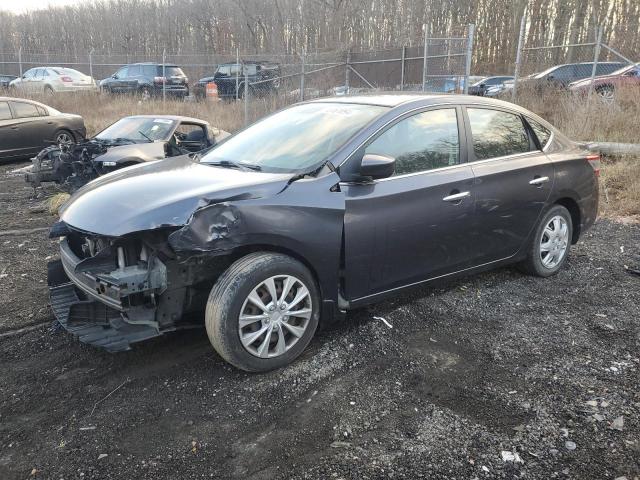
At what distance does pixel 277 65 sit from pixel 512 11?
8.85 meters

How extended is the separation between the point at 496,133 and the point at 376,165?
1.65 m

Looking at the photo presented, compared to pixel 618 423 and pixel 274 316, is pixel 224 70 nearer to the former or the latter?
pixel 274 316

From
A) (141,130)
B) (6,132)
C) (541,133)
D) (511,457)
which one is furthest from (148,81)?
(511,457)

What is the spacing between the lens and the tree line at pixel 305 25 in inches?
651

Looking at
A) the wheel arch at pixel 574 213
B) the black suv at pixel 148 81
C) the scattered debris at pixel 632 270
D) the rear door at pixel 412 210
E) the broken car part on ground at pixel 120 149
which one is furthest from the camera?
the black suv at pixel 148 81

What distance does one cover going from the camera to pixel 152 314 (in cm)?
313

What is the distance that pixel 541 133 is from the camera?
4.85 meters

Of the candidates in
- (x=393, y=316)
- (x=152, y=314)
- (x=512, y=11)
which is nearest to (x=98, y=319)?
(x=152, y=314)

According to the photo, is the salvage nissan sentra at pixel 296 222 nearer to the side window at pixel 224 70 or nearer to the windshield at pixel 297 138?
the windshield at pixel 297 138

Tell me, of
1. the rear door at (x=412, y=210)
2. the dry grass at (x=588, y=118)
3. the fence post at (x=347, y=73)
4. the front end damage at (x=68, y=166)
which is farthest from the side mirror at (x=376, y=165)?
the fence post at (x=347, y=73)

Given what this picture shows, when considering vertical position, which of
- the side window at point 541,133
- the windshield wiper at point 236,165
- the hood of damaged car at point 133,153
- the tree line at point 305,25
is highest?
the tree line at point 305,25

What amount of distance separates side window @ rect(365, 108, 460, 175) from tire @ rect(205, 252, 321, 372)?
1061mm

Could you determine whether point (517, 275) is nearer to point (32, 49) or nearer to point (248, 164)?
point (248, 164)

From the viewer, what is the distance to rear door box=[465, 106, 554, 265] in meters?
4.19
